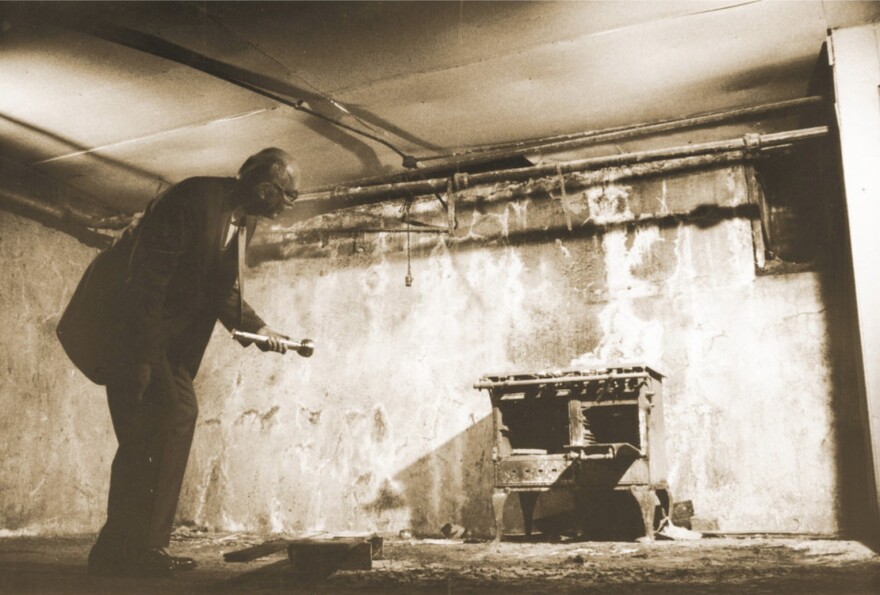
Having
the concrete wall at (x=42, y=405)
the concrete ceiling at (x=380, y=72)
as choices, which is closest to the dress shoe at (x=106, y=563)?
the concrete ceiling at (x=380, y=72)

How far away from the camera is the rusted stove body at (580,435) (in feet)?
15.8

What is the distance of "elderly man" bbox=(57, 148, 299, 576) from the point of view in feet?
11.9

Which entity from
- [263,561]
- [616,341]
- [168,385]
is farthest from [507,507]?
[168,385]

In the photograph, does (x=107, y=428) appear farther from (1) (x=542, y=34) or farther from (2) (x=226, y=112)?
(1) (x=542, y=34)

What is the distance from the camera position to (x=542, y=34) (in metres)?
4.70

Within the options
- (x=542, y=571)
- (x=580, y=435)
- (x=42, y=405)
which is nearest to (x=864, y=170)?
(x=580, y=435)

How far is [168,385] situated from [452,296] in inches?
128

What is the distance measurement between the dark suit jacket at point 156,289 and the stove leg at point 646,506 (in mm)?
2954

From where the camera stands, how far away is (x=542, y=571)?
3664 millimetres

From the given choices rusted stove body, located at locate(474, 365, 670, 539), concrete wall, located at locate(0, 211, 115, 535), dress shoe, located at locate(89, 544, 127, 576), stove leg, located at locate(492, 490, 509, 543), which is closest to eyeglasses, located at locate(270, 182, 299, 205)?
rusted stove body, located at locate(474, 365, 670, 539)

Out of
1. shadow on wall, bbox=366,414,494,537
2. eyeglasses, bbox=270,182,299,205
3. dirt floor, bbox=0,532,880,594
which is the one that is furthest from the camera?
shadow on wall, bbox=366,414,494,537

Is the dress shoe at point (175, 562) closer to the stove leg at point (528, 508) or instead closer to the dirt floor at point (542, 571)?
the dirt floor at point (542, 571)

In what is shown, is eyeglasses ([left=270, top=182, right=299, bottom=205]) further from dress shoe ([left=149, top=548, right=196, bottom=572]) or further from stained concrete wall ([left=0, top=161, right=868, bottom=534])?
stained concrete wall ([left=0, top=161, right=868, bottom=534])

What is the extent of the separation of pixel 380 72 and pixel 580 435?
2.93 meters
